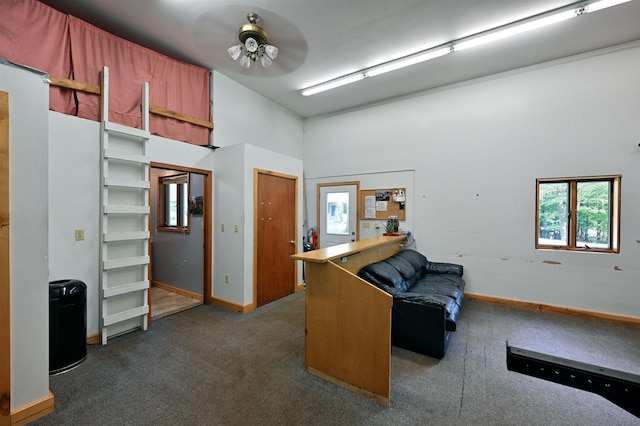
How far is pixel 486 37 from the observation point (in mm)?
3146

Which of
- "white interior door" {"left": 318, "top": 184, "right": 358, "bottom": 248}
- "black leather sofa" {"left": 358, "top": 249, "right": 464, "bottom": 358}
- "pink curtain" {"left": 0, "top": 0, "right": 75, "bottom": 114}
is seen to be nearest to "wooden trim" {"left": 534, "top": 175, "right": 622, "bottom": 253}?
"black leather sofa" {"left": 358, "top": 249, "right": 464, "bottom": 358}

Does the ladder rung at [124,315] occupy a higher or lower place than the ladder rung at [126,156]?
lower

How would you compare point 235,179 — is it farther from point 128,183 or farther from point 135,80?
point 135,80

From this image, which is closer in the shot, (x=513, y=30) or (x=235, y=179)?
(x=513, y=30)

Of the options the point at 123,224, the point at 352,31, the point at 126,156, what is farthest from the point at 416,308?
the point at 126,156

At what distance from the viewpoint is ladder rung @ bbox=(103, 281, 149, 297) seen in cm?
271

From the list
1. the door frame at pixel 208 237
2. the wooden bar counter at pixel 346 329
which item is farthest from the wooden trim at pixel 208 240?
the wooden bar counter at pixel 346 329

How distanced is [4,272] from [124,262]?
1210 millimetres

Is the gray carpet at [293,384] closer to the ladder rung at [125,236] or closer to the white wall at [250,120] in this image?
the ladder rung at [125,236]

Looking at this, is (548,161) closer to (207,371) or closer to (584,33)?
(584,33)

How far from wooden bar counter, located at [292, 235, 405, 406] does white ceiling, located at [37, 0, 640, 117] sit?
2.68m

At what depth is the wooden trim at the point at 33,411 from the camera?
1.67m

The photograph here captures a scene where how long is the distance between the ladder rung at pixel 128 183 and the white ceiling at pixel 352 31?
6.10 feet

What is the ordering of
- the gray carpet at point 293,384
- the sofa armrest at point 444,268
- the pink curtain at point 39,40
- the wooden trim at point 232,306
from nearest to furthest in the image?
the gray carpet at point 293,384 < the pink curtain at point 39,40 < the wooden trim at point 232,306 < the sofa armrest at point 444,268
